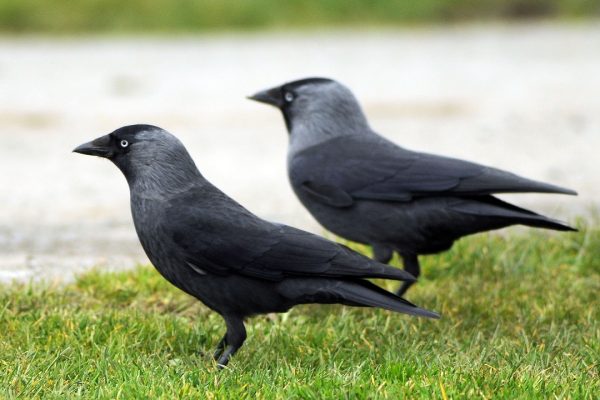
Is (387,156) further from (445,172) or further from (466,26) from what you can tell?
(466,26)

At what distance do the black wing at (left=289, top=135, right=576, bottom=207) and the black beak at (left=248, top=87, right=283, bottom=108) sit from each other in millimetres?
467

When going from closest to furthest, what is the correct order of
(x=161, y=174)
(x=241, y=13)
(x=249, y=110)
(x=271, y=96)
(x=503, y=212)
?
1. (x=161, y=174)
2. (x=503, y=212)
3. (x=271, y=96)
4. (x=249, y=110)
5. (x=241, y=13)

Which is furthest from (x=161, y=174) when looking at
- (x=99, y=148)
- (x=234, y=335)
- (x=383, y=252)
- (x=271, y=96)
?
(x=271, y=96)

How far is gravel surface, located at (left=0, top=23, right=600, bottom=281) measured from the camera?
832cm

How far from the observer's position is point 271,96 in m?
6.77

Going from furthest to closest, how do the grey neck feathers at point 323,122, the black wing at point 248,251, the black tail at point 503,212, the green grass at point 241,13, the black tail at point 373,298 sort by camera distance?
1. the green grass at point 241,13
2. the grey neck feathers at point 323,122
3. the black tail at point 503,212
4. the black wing at point 248,251
5. the black tail at point 373,298

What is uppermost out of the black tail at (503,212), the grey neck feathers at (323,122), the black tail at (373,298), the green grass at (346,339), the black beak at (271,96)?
the black beak at (271,96)

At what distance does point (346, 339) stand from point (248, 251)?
74cm

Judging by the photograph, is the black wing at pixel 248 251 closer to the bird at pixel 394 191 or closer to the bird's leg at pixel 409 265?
the bird at pixel 394 191

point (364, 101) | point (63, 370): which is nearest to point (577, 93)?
point (364, 101)

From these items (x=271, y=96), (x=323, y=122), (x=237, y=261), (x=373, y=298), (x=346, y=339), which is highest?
(x=271, y=96)

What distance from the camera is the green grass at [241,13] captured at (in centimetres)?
1609

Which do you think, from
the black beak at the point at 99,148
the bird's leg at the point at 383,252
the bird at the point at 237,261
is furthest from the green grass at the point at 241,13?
the bird at the point at 237,261

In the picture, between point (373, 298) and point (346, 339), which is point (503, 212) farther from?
point (373, 298)
